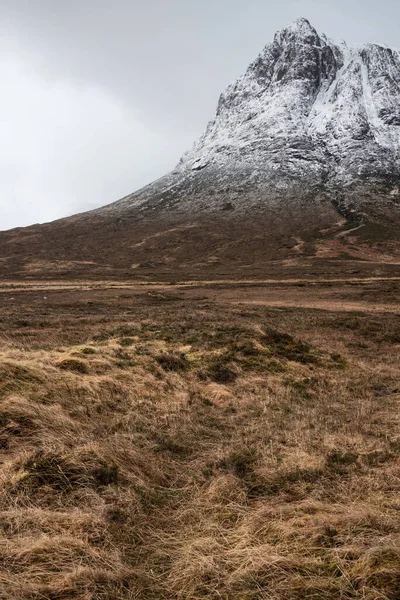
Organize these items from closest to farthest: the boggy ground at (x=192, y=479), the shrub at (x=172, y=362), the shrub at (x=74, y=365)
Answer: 1. the boggy ground at (x=192, y=479)
2. the shrub at (x=74, y=365)
3. the shrub at (x=172, y=362)

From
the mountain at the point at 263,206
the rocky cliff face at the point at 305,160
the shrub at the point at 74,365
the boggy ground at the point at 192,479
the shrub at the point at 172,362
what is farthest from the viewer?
the rocky cliff face at the point at 305,160

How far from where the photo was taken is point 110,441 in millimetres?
6352

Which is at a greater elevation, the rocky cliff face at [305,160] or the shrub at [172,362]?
the rocky cliff face at [305,160]

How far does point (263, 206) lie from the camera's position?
448 ft

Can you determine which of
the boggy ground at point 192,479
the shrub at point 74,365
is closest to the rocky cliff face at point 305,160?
the boggy ground at point 192,479

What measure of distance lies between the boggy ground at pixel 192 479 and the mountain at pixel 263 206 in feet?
210

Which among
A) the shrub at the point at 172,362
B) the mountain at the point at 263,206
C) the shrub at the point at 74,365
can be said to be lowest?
the shrub at the point at 172,362

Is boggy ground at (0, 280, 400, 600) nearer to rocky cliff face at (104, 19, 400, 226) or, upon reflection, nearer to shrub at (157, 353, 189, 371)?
shrub at (157, 353, 189, 371)

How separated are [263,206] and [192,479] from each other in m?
138

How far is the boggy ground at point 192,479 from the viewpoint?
3492 mm

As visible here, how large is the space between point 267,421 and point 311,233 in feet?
359

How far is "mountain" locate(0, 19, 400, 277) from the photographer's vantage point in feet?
314

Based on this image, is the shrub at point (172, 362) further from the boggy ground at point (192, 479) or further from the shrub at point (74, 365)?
the shrub at point (74, 365)

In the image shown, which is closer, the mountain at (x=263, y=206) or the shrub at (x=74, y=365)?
the shrub at (x=74, y=365)
